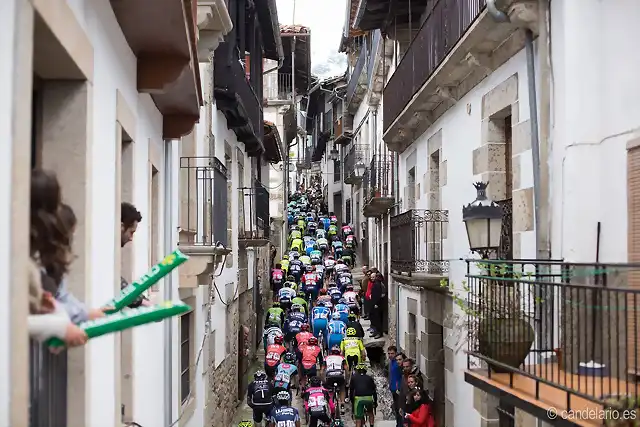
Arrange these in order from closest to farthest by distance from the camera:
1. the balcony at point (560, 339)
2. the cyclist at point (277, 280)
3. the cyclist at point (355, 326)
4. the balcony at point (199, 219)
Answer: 1. the balcony at point (560, 339)
2. the balcony at point (199, 219)
3. the cyclist at point (355, 326)
4. the cyclist at point (277, 280)

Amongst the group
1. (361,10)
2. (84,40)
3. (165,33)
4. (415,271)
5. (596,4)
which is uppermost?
(361,10)

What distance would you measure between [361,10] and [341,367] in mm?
7401

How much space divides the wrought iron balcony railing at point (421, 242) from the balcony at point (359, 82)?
12625mm

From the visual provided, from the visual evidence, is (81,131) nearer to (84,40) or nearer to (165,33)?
(84,40)

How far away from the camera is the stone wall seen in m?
11.6

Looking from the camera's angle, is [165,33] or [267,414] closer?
[165,33]

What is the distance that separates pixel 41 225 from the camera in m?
2.83

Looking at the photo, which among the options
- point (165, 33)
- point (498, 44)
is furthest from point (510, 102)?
point (165, 33)

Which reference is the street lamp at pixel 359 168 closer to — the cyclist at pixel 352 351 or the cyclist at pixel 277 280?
the cyclist at pixel 277 280

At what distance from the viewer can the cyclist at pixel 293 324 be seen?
18203mm

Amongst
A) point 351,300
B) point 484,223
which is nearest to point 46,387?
point 484,223

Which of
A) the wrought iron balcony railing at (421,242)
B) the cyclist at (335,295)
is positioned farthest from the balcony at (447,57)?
the cyclist at (335,295)

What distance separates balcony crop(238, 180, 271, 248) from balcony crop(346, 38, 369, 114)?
753 centimetres

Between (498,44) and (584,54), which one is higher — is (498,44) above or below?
above
